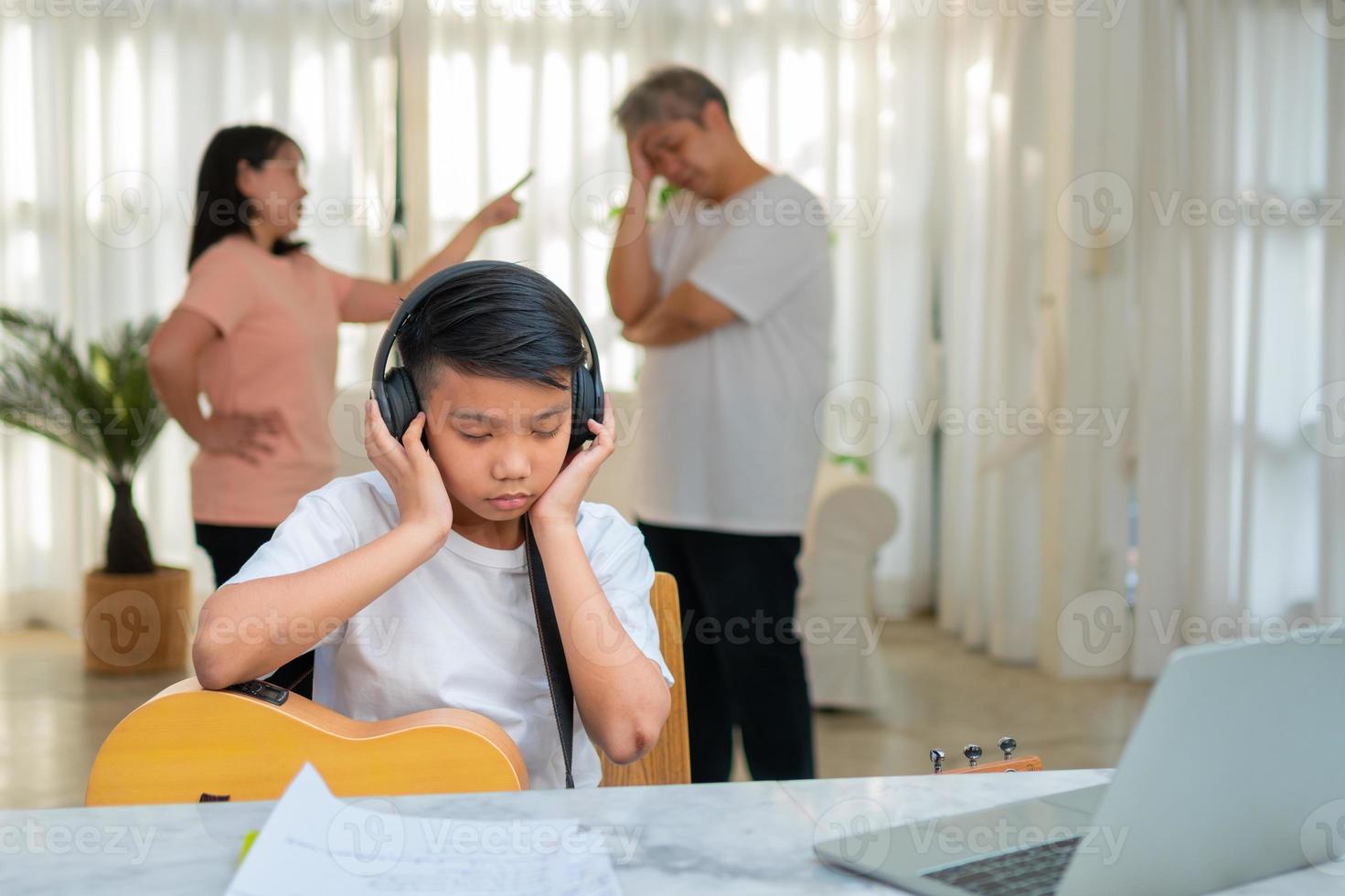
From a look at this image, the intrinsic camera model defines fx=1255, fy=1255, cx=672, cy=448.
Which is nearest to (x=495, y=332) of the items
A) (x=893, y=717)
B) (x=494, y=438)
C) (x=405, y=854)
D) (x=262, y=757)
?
(x=494, y=438)

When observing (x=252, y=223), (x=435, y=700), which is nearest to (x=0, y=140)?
(x=252, y=223)

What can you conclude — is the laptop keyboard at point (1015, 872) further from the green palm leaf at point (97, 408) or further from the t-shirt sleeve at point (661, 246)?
the green palm leaf at point (97, 408)

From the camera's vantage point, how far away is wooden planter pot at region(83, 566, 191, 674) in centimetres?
427

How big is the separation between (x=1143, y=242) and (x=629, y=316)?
240 cm

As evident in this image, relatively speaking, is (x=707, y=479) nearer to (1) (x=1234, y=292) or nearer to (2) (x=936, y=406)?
(1) (x=1234, y=292)

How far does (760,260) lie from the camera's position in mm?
2152

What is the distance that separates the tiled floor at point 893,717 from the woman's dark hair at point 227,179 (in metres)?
1.35

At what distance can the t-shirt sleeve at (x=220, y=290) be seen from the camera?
2232mm

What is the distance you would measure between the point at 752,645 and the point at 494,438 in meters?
1.01

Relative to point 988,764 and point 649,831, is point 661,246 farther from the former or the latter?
point 649,831

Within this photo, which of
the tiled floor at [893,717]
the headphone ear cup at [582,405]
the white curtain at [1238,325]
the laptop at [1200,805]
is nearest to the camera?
the laptop at [1200,805]

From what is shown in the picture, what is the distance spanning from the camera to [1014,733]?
343cm

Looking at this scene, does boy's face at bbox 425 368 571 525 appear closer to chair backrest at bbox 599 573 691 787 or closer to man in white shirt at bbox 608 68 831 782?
chair backrest at bbox 599 573 691 787

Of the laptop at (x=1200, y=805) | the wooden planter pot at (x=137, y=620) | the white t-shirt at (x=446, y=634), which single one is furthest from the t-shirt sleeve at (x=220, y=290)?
the wooden planter pot at (x=137, y=620)
